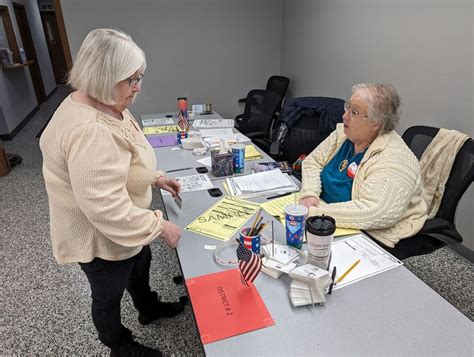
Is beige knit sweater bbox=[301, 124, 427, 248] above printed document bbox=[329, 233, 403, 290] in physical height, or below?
above

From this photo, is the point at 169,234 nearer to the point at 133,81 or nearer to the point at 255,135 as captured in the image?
the point at 133,81

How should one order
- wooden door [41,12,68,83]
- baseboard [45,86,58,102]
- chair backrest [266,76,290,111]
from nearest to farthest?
chair backrest [266,76,290,111] → baseboard [45,86,58,102] → wooden door [41,12,68,83]

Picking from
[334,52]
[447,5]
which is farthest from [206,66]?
[447,5]

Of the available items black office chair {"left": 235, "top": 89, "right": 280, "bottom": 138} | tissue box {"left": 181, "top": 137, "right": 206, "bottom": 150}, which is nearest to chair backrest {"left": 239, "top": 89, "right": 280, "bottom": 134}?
black office chair {"left": 235, "top": 89, "right": 280, "bottom": 138}

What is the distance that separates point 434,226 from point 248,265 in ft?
3.15

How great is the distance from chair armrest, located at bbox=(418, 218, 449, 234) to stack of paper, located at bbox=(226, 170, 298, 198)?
603mm

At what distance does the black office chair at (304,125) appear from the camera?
7.95 feet

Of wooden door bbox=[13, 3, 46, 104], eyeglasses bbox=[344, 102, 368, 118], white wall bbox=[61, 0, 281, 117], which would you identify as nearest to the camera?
eyeglasses bbox=[344, 102, 368, 118]

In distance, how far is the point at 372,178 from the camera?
1364 millimetres

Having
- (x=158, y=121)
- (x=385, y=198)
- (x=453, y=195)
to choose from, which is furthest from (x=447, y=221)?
(x=158, y=121)

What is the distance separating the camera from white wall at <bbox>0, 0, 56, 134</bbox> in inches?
185

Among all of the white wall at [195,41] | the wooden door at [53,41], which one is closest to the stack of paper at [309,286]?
the white wall at [195,41]

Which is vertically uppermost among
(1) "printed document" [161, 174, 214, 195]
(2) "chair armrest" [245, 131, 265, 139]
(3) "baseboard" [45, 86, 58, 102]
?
(1) "printed document" [161, 174, 214, 195]

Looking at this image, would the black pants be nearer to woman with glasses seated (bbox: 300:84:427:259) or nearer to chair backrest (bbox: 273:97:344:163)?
woman with glasses seated (bbox: 300:84:427:259)
